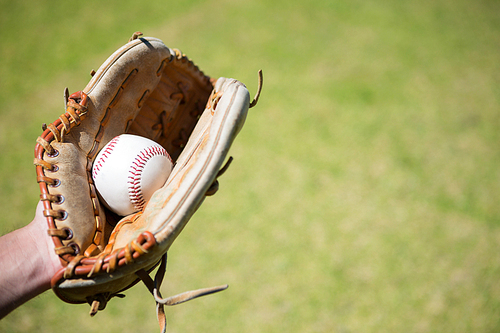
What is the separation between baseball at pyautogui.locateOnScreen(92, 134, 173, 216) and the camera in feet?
4.15

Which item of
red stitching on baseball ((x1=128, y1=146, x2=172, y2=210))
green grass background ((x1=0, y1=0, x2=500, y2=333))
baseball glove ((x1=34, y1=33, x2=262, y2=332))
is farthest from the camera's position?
green grass background ((x1=0, y1=0, x2=500, y2=333))

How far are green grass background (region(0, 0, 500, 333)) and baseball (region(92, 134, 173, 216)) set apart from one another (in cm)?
101

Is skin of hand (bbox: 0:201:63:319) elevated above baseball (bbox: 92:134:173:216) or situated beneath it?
situated beneath

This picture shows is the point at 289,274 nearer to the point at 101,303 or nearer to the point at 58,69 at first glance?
the point at 101,303

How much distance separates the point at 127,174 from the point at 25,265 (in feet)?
1.43

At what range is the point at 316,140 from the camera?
3.06 metres

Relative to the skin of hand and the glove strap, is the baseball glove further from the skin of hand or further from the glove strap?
the skin of hand

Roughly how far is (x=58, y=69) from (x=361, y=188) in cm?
340

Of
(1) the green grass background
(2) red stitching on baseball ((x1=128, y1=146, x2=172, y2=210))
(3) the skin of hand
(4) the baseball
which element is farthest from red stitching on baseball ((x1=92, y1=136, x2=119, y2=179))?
(1) the green grass background

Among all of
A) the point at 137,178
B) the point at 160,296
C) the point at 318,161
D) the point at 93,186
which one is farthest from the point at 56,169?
the point at 318,161

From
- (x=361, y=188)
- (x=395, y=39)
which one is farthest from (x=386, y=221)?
(x=395, y=39)

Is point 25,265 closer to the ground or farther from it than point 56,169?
closer to the ground

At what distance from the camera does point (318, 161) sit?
2883 millimetres

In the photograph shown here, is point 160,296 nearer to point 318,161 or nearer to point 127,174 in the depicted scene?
point 127,174
